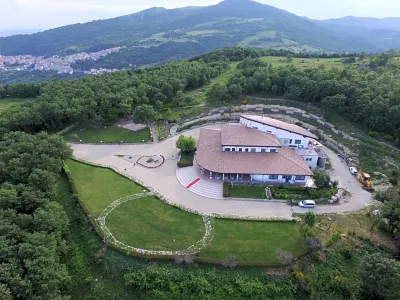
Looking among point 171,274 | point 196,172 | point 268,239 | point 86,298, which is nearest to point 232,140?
point 196,172

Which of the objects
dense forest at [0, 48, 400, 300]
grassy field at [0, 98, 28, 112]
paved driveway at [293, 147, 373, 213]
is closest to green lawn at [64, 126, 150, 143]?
dense forest at [0, 48, 400, 300]

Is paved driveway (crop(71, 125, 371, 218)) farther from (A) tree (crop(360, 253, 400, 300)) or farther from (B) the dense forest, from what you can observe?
(A) tree (crop(360, 253, 400, 300))

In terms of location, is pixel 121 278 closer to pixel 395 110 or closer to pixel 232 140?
pixel 232 140

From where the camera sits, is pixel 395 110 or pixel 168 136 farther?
pixel 168 136

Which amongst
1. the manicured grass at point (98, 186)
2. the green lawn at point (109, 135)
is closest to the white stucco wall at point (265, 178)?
the manicured grass at point (98, 186)

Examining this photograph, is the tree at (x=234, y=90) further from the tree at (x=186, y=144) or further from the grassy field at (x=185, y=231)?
the grassy field at (x=185, y=231)

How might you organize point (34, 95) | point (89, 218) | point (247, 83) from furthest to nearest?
point (34, 95)
point (247, 83)
point (89, 218)

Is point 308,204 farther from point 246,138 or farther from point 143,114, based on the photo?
point 143,114
